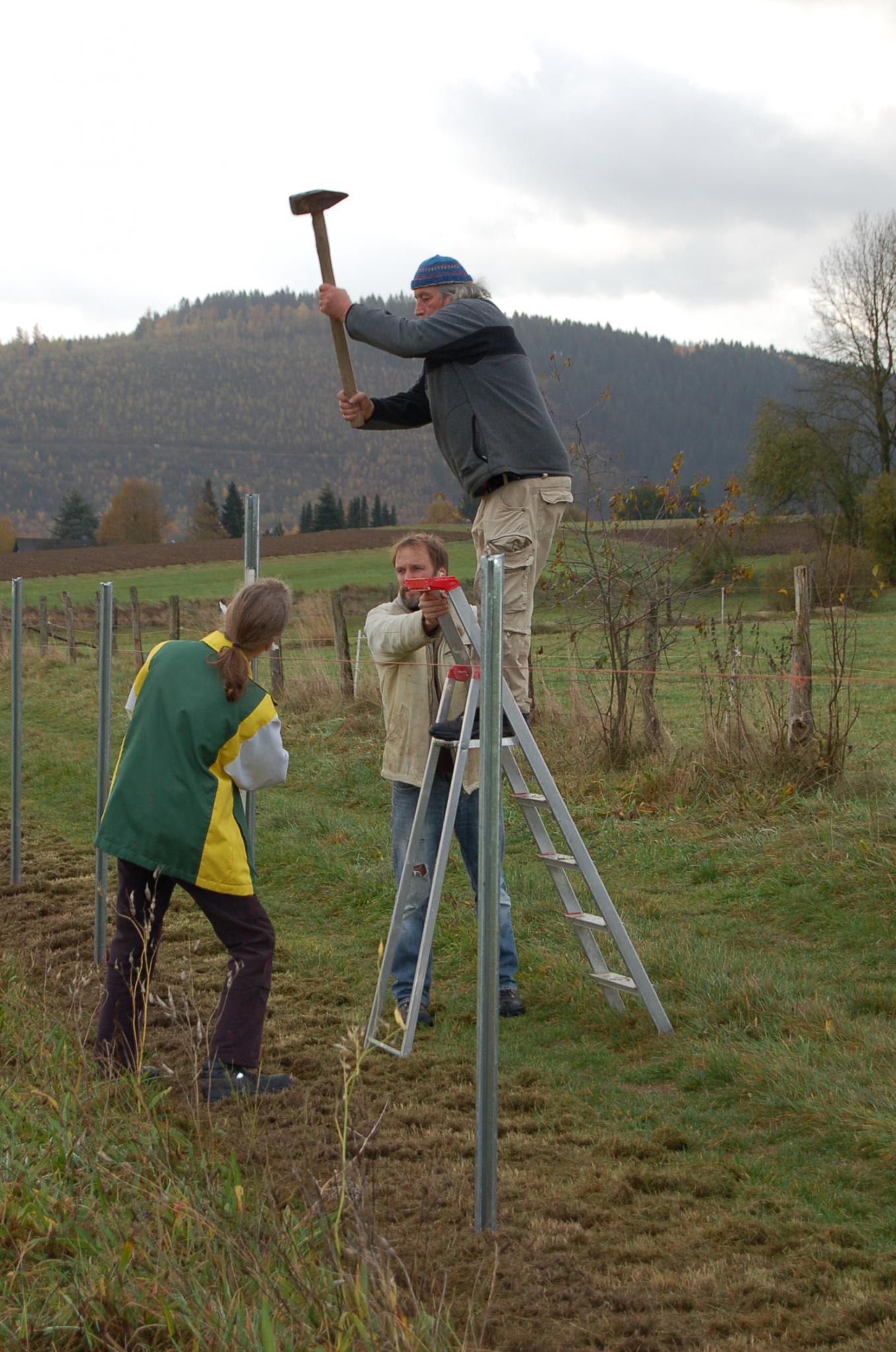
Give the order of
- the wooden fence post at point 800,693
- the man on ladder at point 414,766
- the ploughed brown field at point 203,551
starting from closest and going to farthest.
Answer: the man on ladder at point 414,766, the wooden fence post at point 800,693, the ploughed brown field at point 203,551

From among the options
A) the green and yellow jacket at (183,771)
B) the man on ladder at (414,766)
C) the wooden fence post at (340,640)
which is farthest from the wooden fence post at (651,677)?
the wooden fence post at (340,640)

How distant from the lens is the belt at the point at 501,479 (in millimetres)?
4723

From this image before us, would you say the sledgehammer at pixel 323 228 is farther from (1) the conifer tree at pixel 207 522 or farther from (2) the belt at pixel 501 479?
(1) the conifer tree at pixel 207 522

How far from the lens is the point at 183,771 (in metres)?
4.12

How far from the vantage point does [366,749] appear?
11625mm

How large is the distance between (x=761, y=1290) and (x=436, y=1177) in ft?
3.12

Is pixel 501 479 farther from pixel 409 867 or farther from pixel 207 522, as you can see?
pixel 207 522

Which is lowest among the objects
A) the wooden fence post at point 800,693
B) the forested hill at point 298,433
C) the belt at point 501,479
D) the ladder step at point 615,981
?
the ladder step at point 615,981

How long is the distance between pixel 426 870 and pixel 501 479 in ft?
5.33

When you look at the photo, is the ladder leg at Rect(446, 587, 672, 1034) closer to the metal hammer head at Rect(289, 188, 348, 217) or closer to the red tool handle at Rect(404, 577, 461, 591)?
the red tool handle at Rect(404, 577, 461, 591)

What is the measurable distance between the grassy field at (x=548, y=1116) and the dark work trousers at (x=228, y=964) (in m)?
0.13

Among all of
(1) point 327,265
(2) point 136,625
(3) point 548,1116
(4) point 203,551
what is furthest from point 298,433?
(3) point 548,1116

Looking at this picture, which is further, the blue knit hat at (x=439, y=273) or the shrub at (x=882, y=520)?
the shrub at (x=882, y=520)

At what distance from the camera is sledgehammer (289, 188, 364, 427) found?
4.73 m
